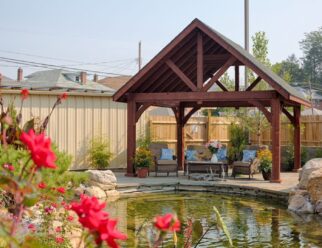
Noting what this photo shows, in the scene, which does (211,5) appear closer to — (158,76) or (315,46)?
(158,76)

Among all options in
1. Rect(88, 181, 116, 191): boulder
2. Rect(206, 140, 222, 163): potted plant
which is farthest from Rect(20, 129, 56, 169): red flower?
Rect(206, 140, 222, 163): potted plant

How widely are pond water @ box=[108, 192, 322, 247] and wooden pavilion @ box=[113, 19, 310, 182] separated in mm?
2431

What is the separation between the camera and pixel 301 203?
999 centimetres

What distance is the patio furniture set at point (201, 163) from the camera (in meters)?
13.8

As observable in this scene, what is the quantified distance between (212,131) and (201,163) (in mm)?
5740

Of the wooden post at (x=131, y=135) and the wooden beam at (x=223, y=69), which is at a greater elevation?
the wooden beam at (x=223, y=69)

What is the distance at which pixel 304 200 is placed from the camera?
9.98 meters

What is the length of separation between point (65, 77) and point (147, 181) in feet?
69.1

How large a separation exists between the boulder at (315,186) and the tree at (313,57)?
50652mm

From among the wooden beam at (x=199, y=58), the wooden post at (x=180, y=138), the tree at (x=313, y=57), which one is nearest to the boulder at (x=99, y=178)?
the wooden beam at (x=199, y=58)

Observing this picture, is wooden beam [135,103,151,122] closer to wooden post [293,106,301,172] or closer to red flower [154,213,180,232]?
wooden post [293,106,301,172]

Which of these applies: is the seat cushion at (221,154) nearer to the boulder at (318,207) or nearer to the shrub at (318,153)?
the shrub at (318,153)

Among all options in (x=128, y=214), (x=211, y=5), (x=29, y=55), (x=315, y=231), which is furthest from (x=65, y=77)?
(x=315, y=231)

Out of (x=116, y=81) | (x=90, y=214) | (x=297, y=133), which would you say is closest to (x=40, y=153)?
(x=90, y=214)
